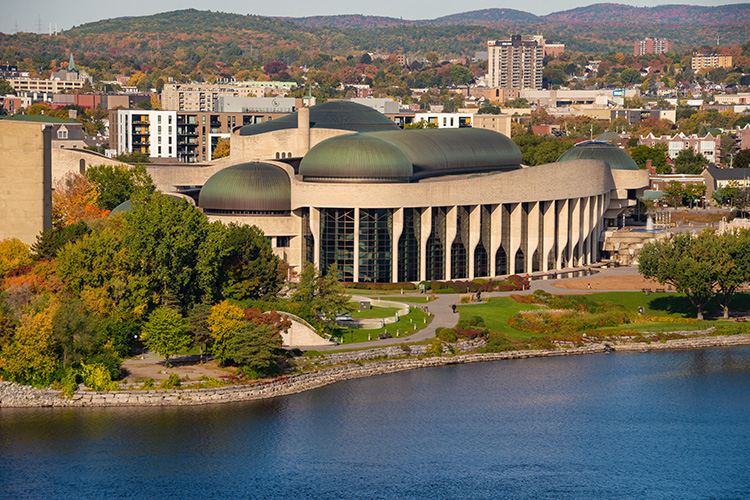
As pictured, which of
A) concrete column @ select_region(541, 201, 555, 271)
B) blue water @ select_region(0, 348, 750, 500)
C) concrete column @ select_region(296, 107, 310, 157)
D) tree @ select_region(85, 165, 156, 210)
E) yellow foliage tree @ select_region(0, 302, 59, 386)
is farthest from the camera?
concrete column @ select_region(296, 107, 310, 157)

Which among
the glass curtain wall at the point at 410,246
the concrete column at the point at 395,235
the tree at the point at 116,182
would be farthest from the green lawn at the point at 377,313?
the tree at the point at 116,182

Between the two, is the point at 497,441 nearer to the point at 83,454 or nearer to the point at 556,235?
the point at 83,454

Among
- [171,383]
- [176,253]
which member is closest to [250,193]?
[176,253]

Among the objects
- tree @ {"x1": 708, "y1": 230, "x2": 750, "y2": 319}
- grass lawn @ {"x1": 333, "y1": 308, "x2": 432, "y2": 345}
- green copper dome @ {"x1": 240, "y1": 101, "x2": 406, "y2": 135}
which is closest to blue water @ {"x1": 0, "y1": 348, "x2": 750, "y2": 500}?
grass lawn @ {"x1": 333, "y1": 308, "x2": 432, "y2": 345}

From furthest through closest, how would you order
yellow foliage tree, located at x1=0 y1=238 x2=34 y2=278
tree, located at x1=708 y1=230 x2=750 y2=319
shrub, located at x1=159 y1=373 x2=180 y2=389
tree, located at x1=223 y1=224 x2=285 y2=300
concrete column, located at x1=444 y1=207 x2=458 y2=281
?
1. concrete column, located at x1=444 y1=207 x2=458 y2=281
2. tree, located at x1=708 y1=230 x2=750 y2=319
3. tree, located at x1=223 y1=224 x2=285 y2=300
4. yellow foliage tree, located at x1=0 y1=238 x2=34 y2=278
5. shrub, located at x1=159 y1=373 x2=180 y2=389

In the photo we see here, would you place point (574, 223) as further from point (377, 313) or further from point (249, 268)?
point (249, 268)

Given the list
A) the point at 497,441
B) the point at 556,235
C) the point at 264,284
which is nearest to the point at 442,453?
the point at 497,441

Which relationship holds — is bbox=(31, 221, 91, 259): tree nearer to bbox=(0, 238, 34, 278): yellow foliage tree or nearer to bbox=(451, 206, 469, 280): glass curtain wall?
bbox=(0, 238, 34, 278): yellow foliage tree
